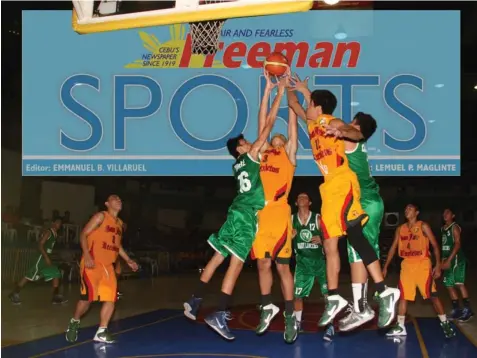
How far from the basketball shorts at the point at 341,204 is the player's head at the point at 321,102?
54 cm

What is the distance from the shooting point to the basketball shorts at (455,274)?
30.8 ft

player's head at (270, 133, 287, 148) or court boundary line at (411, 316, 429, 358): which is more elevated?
player's head at (270, 133, 287, 148)

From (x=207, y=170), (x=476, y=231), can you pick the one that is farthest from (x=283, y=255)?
(x=476, y=231)

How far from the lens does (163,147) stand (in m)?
8.42

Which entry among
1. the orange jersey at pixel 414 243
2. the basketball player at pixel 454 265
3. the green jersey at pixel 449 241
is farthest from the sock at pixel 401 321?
the green jersey at pixel 449 241

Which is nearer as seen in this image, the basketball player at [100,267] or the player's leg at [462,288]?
the basketball player at [100,267]

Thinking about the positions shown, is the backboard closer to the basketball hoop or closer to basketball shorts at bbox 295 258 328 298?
the basketball hoop

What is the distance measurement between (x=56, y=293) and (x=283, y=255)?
23.1ft

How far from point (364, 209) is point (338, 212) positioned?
37cm

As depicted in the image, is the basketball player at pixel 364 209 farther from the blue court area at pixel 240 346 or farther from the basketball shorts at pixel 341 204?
the blue court area at pixel 240 346

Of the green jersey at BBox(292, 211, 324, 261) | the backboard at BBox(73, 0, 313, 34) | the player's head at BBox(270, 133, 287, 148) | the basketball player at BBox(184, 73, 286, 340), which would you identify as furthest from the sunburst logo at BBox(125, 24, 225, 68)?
the basketball player at BBox(184, 73, 286, 340)

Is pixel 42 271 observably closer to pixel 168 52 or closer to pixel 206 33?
pixel 168 52

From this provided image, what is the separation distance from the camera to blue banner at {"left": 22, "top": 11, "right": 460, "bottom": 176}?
812 cm

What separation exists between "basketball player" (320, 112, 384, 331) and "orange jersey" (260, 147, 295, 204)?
0.94m
